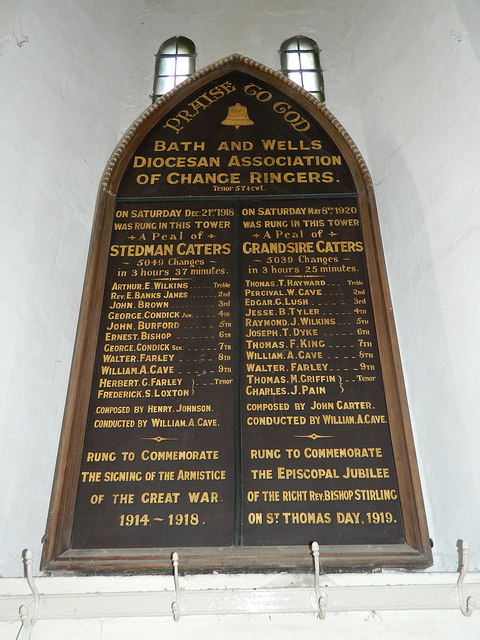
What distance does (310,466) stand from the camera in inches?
109

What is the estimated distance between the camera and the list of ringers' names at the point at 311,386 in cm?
266

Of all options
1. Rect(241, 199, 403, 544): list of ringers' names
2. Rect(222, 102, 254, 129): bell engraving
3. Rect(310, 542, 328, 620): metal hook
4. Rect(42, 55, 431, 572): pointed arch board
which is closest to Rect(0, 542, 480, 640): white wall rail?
Rect(310, 542, 328, 620): metal hook

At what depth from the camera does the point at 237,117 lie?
13.5 feet

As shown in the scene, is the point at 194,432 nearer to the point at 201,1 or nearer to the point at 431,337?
the point at 431,337

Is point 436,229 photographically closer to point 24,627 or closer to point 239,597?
point 239,597

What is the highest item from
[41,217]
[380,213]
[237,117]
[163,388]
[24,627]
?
[237,117]

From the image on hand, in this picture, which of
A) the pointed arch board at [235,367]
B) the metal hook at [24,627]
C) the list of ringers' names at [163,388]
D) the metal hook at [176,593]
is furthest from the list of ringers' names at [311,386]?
the metal hook at [24,627]

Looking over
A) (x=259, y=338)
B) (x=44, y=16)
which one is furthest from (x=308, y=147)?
(x=44, y=16)

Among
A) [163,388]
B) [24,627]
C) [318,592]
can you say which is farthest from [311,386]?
[24,627]

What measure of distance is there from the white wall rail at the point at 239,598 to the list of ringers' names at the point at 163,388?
233 millimetres

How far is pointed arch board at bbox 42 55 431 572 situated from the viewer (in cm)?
262

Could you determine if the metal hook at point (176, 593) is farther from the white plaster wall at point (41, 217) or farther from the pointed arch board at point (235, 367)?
the white plaster wall at point (41, 217)

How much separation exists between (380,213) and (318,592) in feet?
7.87

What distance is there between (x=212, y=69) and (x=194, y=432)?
9.46 feet
